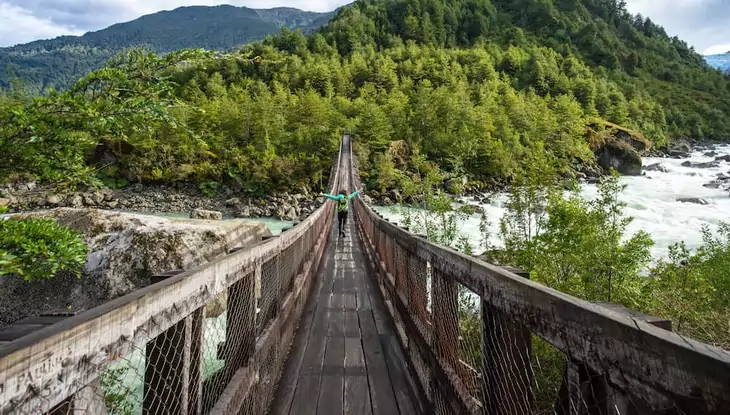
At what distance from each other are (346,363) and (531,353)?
2.54m

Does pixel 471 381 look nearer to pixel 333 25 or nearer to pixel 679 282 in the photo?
pixel 679 282

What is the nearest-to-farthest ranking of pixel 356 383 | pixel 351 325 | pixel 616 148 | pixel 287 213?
pixel 356 383 < pixel 351 325 < pixel 287 213 < pixel 616 148

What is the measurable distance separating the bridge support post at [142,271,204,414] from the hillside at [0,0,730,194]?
274cm

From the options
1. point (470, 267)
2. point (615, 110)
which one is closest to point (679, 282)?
point (470, 267)

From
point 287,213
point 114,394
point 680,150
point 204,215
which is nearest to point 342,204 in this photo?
point 204,215

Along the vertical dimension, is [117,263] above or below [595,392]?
below

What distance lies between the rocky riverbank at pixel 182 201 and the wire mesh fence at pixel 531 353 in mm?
22656

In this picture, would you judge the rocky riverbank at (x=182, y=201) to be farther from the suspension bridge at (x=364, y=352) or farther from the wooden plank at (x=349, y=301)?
the suspension bridge at (x=364, y=352)

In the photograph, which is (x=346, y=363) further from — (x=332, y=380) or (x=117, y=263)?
(x=117, y=263)

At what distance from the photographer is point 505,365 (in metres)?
1.68

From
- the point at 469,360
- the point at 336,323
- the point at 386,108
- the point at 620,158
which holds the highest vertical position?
the point at 386,108

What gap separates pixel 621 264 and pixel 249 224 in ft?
25.4

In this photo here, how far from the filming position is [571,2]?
5438 inches

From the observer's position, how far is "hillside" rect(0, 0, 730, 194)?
388 cm
